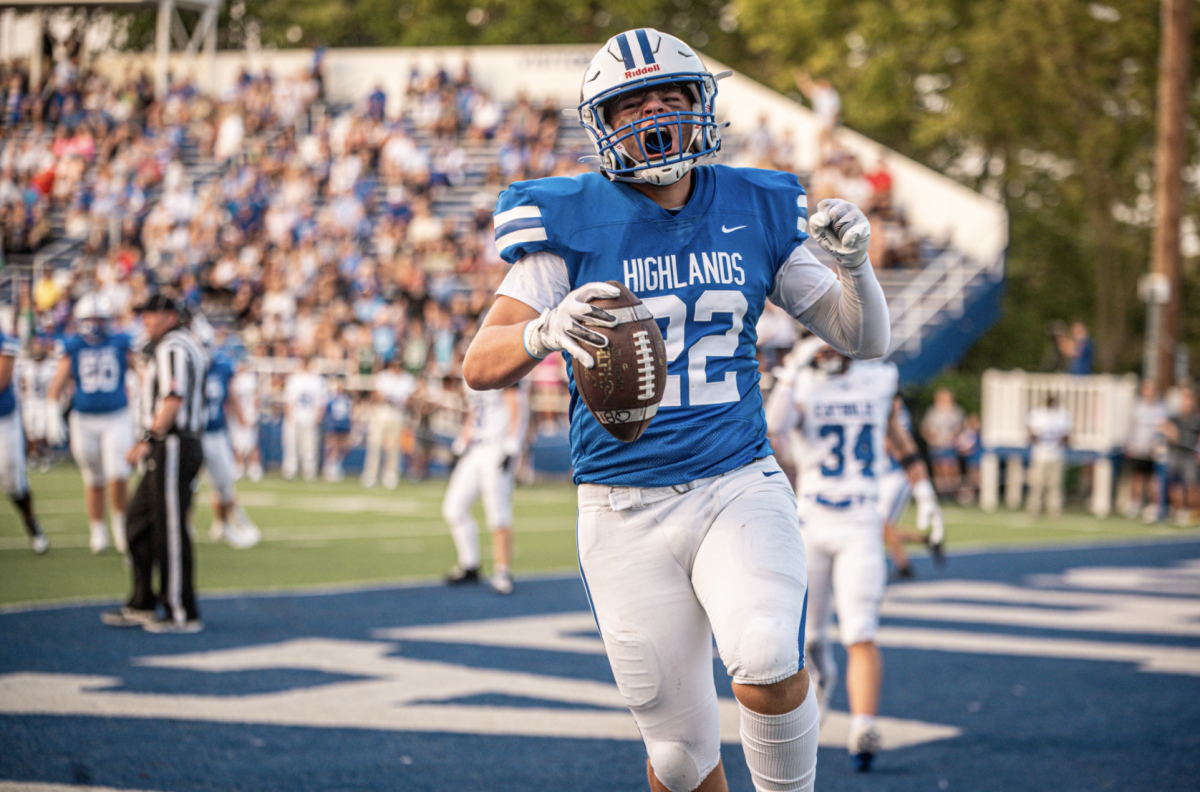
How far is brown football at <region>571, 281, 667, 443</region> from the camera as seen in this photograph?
292cm

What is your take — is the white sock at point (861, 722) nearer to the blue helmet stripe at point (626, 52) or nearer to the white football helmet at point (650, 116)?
the white football helmet at point (650, 116)

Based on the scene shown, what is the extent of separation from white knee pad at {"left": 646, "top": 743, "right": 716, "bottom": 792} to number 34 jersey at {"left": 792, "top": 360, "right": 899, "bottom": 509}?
8.82ft

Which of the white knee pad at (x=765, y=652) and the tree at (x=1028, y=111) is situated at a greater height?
the tree at (x=1028, y=111)

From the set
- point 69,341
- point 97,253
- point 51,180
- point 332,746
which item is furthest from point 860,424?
point 51,180

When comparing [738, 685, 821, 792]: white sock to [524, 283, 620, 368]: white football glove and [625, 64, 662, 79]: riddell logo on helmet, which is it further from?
[625, 64, 662, 79]: riddell logo on helmet

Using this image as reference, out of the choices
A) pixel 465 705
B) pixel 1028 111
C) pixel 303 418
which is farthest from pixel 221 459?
pixel 1028 111

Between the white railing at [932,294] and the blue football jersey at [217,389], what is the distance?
11.5 m

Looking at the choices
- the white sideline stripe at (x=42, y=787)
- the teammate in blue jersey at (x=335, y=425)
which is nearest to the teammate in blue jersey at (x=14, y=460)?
the white sideline stripe at (x=42, y=787)

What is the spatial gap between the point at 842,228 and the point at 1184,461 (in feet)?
55.1

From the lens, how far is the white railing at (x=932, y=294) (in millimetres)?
20109

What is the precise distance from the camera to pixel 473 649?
24.7 ft

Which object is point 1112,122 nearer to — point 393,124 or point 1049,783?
point 393,124

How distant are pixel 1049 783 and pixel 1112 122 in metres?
24.6

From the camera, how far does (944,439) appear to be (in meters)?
19.4
